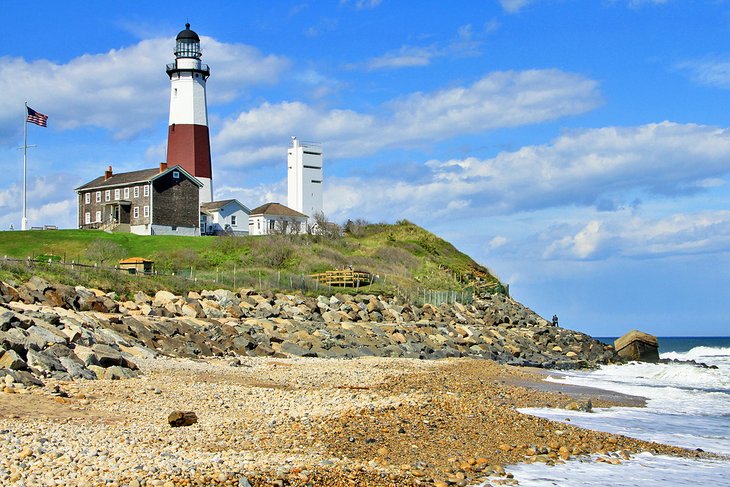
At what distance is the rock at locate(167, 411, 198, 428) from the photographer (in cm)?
1043

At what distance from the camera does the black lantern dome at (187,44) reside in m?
58.8

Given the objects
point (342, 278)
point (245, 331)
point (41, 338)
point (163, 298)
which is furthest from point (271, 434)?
point (342, 278)

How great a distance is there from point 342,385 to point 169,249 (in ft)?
105

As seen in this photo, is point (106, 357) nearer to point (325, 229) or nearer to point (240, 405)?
point (240, 405)

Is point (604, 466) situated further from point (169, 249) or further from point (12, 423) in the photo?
point (169, 249)

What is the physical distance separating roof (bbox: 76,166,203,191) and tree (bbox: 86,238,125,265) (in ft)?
27.1

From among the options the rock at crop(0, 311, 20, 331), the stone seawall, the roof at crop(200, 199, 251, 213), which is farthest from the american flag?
the rock at crop(0, 311, 20, 331)

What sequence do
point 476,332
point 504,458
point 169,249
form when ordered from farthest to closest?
point 169,249
point 476,332
point 504,458

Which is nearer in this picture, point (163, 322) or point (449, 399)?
point (449, 399)

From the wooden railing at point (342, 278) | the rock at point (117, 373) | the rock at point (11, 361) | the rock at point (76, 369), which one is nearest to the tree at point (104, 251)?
the wooden railing at point (342, 278)

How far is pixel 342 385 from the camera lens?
16.6 metres

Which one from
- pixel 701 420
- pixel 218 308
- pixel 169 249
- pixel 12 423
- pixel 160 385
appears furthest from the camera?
pixel 169 249

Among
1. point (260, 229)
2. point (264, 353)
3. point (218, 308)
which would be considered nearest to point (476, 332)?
point (218, 308)

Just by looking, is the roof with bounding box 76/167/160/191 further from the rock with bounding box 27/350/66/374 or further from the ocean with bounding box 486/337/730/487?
the rock with bounding box 27/350/66/374
